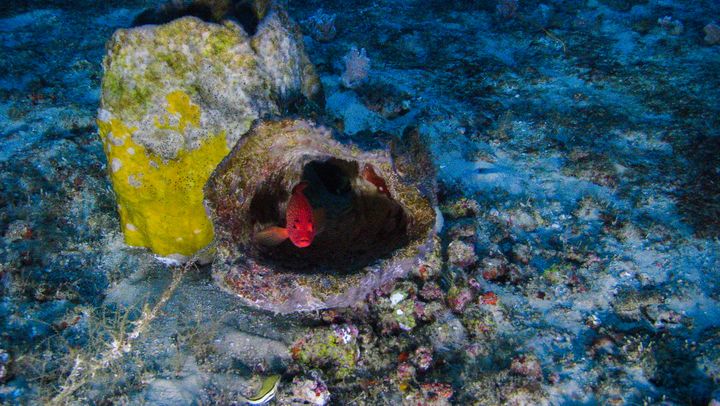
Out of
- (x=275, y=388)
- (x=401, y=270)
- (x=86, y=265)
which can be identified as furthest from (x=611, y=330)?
(x=86, y=265)

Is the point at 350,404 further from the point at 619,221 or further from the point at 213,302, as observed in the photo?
the point at 619,221

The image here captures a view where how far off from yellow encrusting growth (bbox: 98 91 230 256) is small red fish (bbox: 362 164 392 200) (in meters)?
1.37

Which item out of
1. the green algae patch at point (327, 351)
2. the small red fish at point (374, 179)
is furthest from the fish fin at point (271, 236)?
the small red fish at point (374, 179)

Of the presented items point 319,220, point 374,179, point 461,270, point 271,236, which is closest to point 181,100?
point 271,236

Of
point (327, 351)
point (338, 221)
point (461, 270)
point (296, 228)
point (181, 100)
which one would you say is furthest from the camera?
point (338, 221)

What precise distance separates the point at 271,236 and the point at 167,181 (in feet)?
3.71

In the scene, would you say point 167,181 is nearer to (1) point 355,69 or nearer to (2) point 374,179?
(2) point 374,179

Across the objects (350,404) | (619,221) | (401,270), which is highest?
(401,270)


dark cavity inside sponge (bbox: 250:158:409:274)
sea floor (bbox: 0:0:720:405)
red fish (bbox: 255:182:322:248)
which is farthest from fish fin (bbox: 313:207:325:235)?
sea floor (bbox: 0:0:720:405)

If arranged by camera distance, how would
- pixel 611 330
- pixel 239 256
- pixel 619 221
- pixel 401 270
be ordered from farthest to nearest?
pixel 619 221 < pixel 611 330 < pixel 401 270 < pixel 239 256

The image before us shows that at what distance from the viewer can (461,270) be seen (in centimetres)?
416

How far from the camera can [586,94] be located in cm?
706

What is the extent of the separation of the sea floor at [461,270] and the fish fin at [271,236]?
2.42 feet

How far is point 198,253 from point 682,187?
6.01 m
